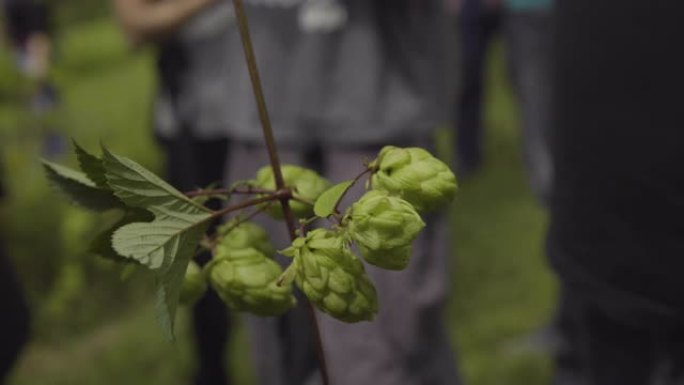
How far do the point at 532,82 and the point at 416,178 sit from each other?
3.03m

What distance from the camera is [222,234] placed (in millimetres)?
547

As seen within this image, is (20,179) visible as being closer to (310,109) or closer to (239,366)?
(239,366)

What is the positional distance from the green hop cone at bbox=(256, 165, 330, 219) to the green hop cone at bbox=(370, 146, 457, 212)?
6cm

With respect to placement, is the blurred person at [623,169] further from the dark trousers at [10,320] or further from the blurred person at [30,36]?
the blurred person at [30,36]

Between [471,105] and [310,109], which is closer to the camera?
[310,109]

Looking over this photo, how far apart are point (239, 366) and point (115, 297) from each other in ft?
2.29

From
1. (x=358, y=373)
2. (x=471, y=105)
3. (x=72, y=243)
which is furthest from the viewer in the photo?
(x=471, y=105)

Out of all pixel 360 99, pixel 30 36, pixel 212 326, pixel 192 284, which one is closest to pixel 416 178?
pixel 192 284

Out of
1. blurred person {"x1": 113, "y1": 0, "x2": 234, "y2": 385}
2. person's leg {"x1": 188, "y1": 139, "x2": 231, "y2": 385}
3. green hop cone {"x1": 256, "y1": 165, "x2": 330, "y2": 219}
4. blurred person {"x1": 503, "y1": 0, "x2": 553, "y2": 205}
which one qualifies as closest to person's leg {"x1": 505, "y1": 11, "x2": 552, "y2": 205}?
blurred person {"x1": 503, "y1": 0, "x2": 553, "y2": 205}

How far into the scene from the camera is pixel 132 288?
3256mm

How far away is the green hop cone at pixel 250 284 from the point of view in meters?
0.52

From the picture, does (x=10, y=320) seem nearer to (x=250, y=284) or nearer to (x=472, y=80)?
(x=250, y=284)

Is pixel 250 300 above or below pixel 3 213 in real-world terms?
above

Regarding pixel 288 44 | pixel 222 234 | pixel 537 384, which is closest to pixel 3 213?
pixel 537 384
